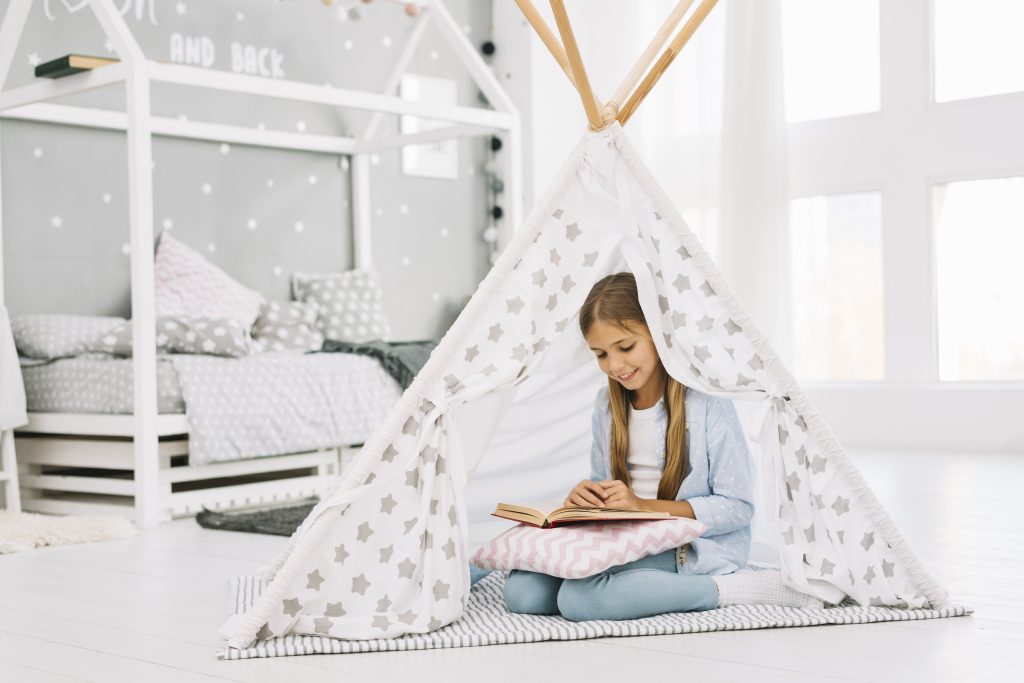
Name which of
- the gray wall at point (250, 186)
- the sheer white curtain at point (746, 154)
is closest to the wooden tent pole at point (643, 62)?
the gray wall at point (250, 186)

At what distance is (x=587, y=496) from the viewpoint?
2.05 meters

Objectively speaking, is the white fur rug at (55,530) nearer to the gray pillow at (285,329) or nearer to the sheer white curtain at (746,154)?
the gray pillow at (285,329)

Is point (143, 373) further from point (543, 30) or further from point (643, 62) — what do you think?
point (643, 62)

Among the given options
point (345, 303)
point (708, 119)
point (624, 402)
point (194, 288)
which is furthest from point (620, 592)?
point (708, 119)

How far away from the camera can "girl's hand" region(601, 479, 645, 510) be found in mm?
2033

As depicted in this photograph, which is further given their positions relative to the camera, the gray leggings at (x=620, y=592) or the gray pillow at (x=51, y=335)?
the gray pillow at (x=51, y=335)

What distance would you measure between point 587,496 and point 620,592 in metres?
0.18

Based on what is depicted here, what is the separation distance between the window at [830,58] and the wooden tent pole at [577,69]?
2.99m

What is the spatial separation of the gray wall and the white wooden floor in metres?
1.34

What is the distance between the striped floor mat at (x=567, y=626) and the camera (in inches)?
72.7

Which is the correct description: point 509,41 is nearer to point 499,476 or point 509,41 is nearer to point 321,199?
point 321,199

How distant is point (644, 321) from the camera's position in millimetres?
2158

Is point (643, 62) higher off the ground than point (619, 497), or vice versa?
point (643, 62)

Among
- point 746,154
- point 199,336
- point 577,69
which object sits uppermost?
point 746,154
